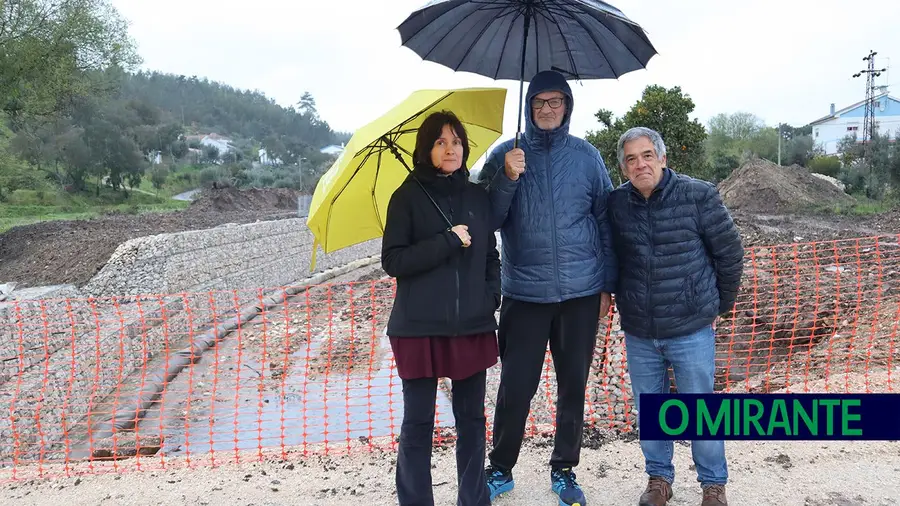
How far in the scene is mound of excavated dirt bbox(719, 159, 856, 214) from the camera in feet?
86.3

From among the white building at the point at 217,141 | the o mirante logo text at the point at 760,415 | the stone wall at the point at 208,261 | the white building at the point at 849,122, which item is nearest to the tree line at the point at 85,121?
the white building at the point at 217,141

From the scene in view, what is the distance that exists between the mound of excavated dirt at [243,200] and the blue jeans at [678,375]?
29378 mm

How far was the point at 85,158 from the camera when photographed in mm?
34094

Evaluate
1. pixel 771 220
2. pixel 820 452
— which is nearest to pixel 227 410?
pixel 820 452

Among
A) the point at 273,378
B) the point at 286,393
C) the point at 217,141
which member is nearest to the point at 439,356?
the point at 286,393

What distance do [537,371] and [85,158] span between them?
126 ft

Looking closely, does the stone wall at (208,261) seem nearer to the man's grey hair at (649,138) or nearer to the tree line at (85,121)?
the tree line at (85,121)

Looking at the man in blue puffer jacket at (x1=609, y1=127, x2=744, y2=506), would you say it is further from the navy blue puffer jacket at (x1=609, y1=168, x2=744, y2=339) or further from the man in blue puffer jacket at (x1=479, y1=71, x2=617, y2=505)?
the man in blue puffer jacket at (x1=479, y1=71, x2=617, y2=505)

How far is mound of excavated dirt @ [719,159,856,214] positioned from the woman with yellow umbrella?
1043 inches

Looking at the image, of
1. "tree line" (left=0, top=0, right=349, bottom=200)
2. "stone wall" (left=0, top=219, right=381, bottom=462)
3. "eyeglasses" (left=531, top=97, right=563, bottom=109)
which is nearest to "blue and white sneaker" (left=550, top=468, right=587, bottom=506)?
"eyeglasses" (left=531, top=97, right=563, bottom=109)

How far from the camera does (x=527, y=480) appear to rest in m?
3.01

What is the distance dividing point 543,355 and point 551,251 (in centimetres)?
46

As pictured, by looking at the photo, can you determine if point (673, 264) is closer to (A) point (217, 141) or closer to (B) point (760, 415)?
(B) point (760, 415)

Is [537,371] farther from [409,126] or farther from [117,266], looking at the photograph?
[117,266]
